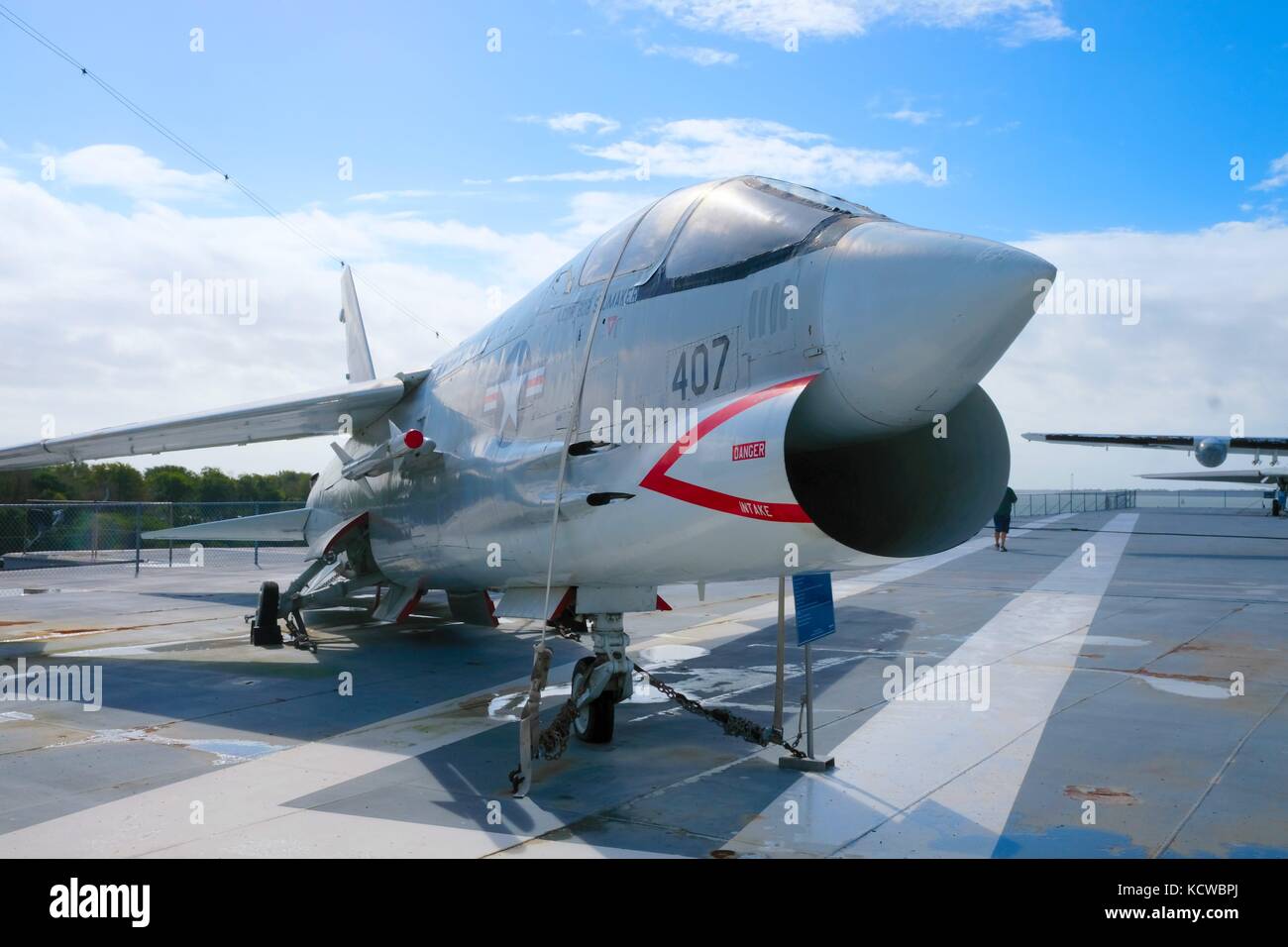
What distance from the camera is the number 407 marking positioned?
17.4 ft

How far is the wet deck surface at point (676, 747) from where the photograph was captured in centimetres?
492

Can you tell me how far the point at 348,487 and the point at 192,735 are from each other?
5.01 m

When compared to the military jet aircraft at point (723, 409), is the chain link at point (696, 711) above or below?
below

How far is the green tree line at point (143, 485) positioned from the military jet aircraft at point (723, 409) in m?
39.6

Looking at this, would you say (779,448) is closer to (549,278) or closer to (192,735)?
(549,278)

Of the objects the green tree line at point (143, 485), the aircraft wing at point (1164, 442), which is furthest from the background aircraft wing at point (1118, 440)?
the green tree line at point (143, 485)

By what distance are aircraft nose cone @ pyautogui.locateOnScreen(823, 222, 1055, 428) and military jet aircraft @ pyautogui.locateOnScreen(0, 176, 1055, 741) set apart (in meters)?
0.01

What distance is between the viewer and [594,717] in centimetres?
697

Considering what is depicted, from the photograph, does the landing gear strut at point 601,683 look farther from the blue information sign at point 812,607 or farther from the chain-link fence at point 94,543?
the chain-link fence at point 94,543

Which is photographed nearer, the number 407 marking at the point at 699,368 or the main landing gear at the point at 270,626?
the number 407 marking at the point at 699,368
